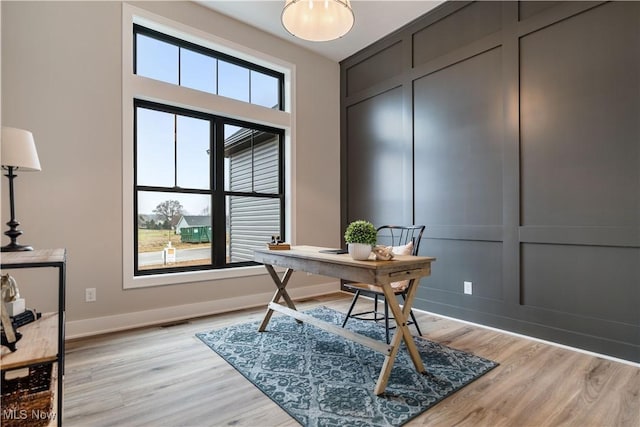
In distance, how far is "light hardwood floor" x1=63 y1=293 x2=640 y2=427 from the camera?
1645 millimetres

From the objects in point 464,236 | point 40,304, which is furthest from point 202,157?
point 464,236

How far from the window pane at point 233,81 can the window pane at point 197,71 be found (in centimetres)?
8

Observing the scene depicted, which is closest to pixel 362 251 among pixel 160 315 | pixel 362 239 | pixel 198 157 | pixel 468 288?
pixel 362 239

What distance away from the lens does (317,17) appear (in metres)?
2.24

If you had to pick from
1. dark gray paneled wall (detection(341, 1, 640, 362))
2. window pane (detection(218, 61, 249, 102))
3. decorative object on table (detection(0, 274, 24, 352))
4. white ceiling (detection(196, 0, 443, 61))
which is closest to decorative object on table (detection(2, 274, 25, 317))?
decorative object on table (detection(0, 274, 24, 352))

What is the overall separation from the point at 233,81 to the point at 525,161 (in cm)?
315

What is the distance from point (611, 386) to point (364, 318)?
6.03ft

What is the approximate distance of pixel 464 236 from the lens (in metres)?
3.21

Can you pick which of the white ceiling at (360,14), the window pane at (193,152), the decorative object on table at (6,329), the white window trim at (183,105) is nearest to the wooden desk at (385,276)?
the decorative object on table at (6,329)

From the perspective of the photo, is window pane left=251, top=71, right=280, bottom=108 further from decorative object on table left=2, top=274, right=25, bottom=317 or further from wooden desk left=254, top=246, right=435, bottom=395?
decorative object on table left=2, top=274, right=25, bottom=317

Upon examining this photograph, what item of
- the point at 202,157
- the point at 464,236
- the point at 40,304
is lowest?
the point at 40,304

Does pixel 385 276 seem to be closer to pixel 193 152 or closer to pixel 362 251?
pixel 362 251

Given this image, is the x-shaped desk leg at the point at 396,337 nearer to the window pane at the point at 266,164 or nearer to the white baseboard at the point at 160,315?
the white baseboard at the point at 160,315

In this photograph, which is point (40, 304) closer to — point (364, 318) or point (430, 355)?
point (364, 318)
